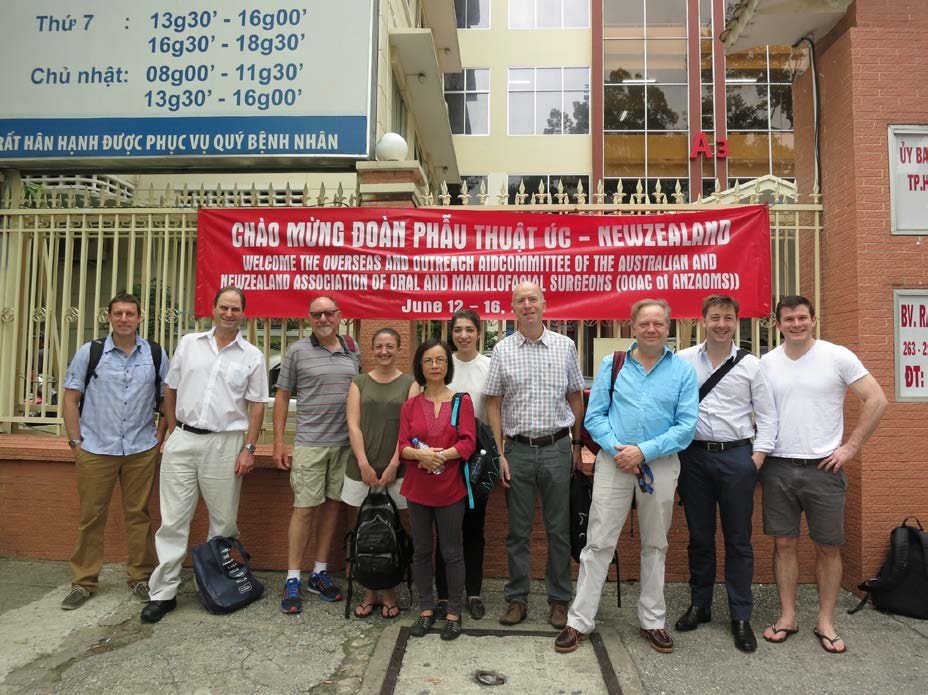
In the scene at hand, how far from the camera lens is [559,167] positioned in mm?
20281

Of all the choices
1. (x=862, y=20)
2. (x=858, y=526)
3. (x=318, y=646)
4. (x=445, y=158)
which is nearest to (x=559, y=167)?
(x=445, y=158)

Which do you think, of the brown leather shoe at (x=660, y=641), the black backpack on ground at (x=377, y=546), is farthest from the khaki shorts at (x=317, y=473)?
the brown leather shoe at (x=660, y=641)

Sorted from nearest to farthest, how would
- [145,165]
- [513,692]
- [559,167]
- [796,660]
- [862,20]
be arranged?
[513,692], [796,660], [862,20], [145,165], [559,167]

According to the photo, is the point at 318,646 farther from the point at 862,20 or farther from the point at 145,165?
the point at 862,20

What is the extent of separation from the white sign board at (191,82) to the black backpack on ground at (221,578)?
3.12 metres

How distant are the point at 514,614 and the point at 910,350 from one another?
10.6 ft

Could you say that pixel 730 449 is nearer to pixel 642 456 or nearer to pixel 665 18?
pixel 642 456

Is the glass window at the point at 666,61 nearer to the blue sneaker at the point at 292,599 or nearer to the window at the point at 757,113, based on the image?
the window at the point at 757,113

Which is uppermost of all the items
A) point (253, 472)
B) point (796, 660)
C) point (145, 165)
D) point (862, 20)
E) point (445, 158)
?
point (445, 158)

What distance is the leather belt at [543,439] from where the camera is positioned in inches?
145

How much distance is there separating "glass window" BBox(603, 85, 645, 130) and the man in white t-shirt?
18.3m

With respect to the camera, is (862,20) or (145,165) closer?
(862,20)

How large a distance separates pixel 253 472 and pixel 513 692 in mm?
2550

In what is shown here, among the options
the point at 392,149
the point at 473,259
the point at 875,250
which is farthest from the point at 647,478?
the point at 392,149
